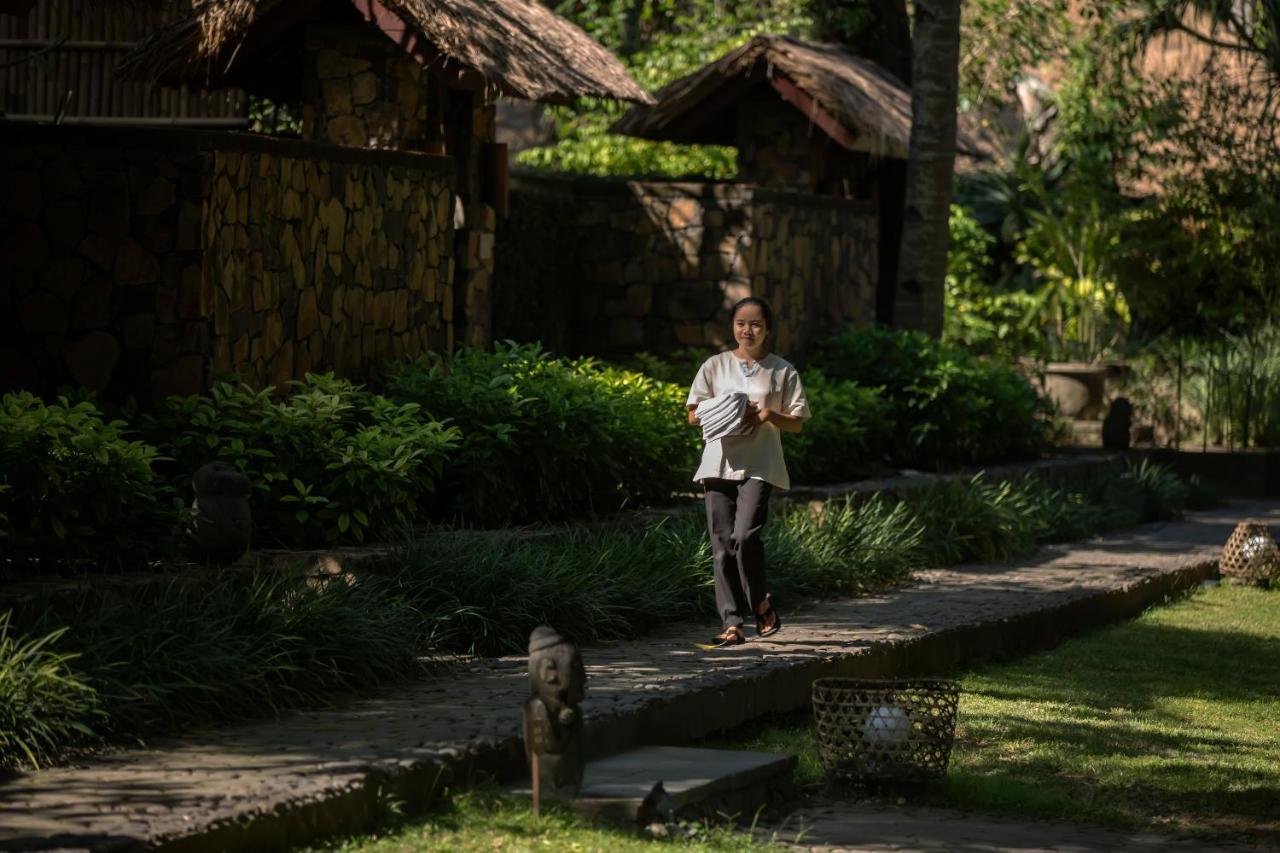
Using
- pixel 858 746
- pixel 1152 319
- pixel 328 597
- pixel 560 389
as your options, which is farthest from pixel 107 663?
pixel 1152 319

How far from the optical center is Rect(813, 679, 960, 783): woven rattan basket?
7.23 metres

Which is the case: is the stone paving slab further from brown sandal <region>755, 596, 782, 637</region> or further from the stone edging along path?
brown sandal <region>755, 596, 782, 637</region>

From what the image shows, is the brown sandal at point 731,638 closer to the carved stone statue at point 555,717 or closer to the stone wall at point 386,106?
the carved stone statue at point 555,717

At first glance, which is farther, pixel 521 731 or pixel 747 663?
pixel 747 663

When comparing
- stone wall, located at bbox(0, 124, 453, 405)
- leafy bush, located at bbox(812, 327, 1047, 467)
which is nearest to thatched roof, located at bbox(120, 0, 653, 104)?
stone wall, located at bbox(0, 124, 453, 405)

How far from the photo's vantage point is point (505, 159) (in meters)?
14.6

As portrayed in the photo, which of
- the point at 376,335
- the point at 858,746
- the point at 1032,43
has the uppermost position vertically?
the point at 1032,43

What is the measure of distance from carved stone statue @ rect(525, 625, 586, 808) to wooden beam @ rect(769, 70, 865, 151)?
40.2 feet

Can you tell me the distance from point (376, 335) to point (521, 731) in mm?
5396

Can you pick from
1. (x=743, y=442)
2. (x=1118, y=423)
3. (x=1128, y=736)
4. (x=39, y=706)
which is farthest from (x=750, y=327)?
(x=1118, y=423)

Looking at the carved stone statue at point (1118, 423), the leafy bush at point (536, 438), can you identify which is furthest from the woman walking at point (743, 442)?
the carved stone statue at point (1118, 423)

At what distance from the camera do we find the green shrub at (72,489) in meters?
8.27

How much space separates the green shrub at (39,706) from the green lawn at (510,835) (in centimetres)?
115

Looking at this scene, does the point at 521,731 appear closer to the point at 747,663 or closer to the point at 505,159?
the point at 747,663
